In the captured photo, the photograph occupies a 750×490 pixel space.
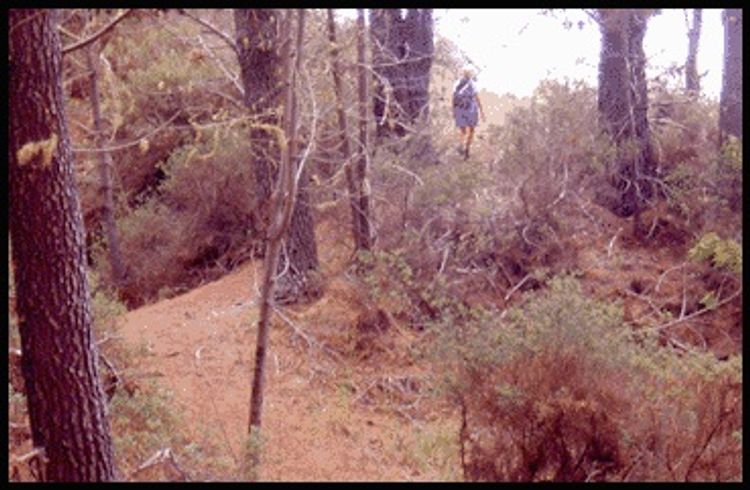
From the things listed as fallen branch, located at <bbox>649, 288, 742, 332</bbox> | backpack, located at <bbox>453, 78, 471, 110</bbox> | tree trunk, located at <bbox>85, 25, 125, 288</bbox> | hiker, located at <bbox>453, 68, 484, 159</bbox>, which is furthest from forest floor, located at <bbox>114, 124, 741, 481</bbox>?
backpack, located at <bbox>453, 78, 471, 110</bbox>

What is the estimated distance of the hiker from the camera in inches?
666

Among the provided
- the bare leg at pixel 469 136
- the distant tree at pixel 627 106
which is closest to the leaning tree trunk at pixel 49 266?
the distant tree at pixel 627 106

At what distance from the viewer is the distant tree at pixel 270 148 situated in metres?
11.6

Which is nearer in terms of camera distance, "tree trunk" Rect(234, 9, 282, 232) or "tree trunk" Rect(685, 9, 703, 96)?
"tree trunk" Rect(234, 9, 282, 232)

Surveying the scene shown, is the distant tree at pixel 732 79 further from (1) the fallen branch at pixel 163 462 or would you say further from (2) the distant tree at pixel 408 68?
(1) the fallen branch at pixel 163 462

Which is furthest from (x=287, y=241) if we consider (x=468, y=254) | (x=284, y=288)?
(x=468, y=254)

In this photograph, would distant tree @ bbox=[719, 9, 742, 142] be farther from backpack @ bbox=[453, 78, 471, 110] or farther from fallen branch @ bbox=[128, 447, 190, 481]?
fallen branch @ bbox=[128, 447, 190, 481]

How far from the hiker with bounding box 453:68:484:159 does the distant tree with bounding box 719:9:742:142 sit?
13.1 feet

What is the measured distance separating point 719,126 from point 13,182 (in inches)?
433

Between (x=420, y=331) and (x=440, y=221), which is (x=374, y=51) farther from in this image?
(x=420, y=331)

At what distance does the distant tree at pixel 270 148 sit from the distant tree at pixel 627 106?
4.60 m

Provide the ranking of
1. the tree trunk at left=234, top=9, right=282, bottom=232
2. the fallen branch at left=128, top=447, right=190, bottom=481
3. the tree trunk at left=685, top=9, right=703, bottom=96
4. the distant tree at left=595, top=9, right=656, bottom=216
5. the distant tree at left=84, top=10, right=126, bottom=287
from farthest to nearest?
the tree trunk at left=685, top=9, right=703, bottom=96, the distant tree at left=595, top=9, right=656, bottom=216, the distant tree at left=84, top=10, right=126, bottom=287, the tree trunk at left=234, top=9, right=282, bottom=232, the fallen branch at left=128, top=447, right=190, bottom=481

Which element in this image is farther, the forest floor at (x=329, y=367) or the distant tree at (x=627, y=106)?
the distant tree at (x=627, y=106)

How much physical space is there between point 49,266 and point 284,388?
17.7 feet
